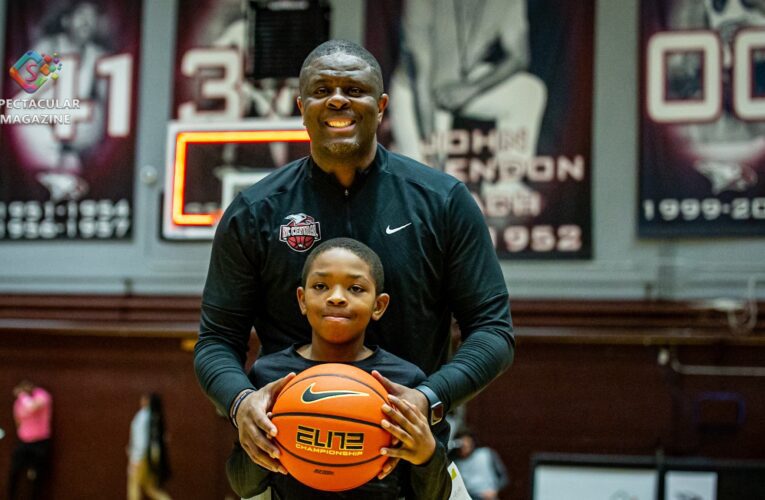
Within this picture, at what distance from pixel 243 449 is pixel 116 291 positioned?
1208cm

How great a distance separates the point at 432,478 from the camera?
9.21 ft

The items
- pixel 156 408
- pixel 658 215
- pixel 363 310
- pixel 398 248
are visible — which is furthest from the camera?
pixel 156 408

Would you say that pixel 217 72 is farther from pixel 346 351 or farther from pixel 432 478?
pixel 432 478

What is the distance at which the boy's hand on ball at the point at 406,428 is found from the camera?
8.60ft

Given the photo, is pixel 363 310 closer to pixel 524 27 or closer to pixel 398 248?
pixel 398 248

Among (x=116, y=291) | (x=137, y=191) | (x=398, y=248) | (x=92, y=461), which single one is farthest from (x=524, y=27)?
(x=398, y=248)

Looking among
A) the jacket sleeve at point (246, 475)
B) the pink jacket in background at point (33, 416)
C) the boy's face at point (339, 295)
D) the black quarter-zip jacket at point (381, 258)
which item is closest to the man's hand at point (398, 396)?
the boy's face at point (339, 295)

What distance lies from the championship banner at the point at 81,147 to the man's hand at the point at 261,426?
12.1m


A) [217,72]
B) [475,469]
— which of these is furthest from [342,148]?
[217,72]

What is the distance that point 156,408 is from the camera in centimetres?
1377

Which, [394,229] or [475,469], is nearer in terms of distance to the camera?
[394,229]

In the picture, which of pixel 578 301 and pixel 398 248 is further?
pixel 578 301

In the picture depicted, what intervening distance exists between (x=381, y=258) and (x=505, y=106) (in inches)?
414

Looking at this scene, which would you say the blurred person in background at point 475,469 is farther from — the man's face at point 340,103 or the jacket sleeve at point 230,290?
the man's face at point 340,103
